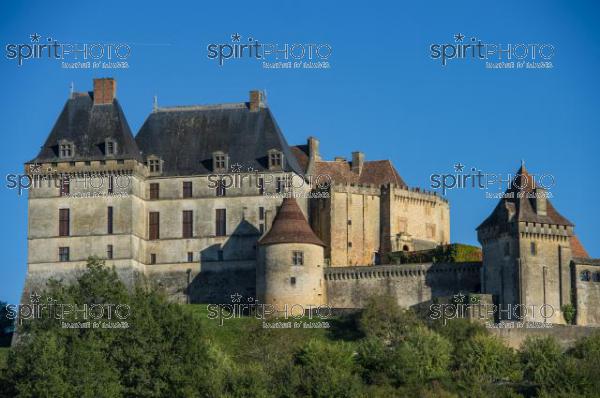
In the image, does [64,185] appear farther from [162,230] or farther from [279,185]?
[279,185]

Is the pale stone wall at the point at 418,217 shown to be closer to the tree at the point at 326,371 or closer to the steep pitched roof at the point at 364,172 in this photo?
the steep pitched roof at the point at 364,172

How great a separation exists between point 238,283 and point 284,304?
190 inches

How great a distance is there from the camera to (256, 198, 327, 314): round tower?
9319 centimetres

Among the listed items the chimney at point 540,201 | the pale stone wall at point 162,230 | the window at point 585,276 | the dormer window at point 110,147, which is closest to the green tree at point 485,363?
the window at point 585,276

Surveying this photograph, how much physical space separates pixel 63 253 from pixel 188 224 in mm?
6509

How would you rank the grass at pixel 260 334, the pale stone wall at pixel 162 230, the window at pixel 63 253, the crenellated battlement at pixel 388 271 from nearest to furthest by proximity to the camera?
1. the grass at pixel 260 334
2. the crenellated battlement at pixel 388 271
3. the pale stone wall at pixel 162 230
4. the window at pixel 63 253

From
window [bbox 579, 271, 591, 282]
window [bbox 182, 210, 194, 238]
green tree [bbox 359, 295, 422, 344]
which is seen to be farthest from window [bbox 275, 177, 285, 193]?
window [bbox 579, 271, 591, 282]

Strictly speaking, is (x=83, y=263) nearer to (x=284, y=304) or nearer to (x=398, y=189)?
(x=284, y=304)

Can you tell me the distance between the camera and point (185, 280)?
98.0 m

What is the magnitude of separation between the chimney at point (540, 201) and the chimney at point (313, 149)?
591 inches

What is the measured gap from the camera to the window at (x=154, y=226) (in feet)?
323

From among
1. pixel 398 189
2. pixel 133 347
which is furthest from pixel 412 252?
pixel 133 347

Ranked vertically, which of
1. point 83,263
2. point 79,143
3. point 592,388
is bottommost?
point 592,388

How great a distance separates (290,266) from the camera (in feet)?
307
